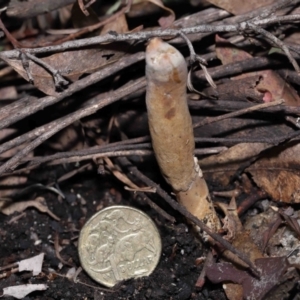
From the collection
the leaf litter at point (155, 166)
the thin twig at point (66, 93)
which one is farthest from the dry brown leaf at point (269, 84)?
the thin twig at point (66, 93)

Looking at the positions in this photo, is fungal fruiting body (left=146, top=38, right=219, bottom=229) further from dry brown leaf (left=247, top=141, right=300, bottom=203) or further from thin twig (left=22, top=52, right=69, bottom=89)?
thin twig (left=22, top=52, right=69, bottom=89)

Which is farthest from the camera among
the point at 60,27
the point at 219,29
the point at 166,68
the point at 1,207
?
the point at 60,27

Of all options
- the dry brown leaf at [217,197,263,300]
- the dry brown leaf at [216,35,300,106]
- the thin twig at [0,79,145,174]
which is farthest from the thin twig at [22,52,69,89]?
the dry brown leaf at [217,197,263,300]

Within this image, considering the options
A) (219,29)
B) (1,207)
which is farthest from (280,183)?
(1,207)

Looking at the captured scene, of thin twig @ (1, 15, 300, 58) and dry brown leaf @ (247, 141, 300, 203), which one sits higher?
thin twig @ (1, 15, 300, 58)

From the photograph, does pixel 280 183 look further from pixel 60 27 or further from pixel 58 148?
pixel 60 27
